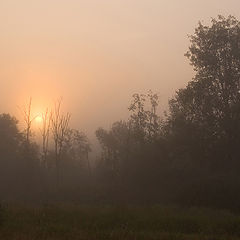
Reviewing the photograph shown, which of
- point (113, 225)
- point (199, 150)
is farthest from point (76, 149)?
point (113, 225)

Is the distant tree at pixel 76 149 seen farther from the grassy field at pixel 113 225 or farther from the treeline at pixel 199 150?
the grassy field at pixel 113 225

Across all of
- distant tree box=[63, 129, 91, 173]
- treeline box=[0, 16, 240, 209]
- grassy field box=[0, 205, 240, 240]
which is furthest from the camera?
distant tree box=[63, 129, 91, 173]

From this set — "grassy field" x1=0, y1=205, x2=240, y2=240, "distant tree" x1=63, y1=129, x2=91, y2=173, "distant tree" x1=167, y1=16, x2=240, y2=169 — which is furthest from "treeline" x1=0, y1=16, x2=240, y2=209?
"distant tree" x1=63, y1=129, x2=91, y2=173

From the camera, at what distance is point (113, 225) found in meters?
22.7

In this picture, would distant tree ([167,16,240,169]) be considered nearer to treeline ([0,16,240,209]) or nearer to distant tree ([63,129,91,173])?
treeline ([0,16,240,209])

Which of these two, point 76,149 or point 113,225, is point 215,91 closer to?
point 113,225

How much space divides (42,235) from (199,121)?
2736 centimetres

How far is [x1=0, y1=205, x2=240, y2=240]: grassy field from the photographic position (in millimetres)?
19219

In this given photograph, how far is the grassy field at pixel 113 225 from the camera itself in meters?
19.2

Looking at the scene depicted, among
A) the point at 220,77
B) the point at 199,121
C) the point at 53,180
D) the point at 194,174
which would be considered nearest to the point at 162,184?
the point at 194,174

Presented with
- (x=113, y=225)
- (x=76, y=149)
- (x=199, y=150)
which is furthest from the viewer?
(x=76, y=149)

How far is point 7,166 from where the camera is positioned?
61438mm

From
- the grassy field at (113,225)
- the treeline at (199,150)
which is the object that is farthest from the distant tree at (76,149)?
the grassy field at (113,225)

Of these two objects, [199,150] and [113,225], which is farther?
[199,150]
